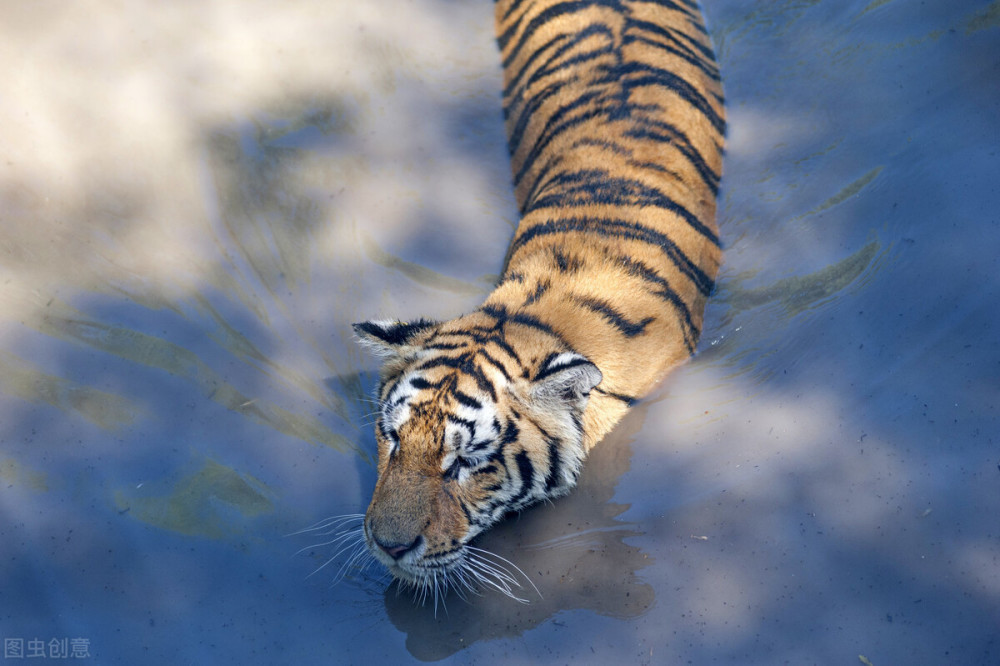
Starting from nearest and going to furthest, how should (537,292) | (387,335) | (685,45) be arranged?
(387,335) < (537,292) < (685,45)

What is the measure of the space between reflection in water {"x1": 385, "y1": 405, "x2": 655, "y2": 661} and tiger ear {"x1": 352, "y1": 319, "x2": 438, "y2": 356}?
72cm

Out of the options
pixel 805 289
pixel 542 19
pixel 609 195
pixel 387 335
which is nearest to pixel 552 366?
pixel 387 335

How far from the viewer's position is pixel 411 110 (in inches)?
165

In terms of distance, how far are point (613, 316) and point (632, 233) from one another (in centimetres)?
43

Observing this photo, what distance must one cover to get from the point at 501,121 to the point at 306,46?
1056mm

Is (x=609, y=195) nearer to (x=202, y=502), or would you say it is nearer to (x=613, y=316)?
(x=613, y=316)

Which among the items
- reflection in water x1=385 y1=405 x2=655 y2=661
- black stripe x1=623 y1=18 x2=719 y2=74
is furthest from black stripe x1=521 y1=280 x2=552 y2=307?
black stripe x1=623 y1=18 x2=719 y2=74

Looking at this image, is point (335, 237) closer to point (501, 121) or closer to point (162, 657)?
point (501, 121)

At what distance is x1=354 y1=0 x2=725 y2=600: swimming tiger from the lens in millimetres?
2617

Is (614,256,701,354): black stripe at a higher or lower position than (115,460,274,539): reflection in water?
higher

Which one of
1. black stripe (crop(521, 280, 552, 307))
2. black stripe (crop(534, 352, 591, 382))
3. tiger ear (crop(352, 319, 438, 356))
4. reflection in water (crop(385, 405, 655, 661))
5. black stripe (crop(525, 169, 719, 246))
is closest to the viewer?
black stripe (crop(534, 352, 591, 382))

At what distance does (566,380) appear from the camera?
8.75ft

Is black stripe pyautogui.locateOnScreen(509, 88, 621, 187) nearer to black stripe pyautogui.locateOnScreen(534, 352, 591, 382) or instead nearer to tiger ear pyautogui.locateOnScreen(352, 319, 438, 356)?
tiger ear pyautogui.locateOnScreen(352, 319, 438, 356)

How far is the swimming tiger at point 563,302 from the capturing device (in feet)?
8.59
